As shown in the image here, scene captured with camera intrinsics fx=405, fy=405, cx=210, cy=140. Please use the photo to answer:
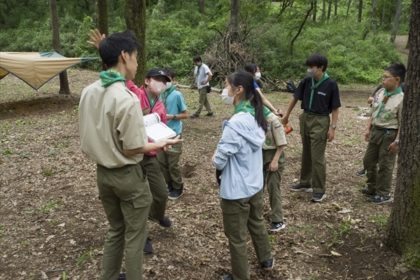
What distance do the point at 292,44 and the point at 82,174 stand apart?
49.3 ft

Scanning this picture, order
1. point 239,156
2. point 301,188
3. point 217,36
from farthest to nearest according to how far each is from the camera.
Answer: point 217,36, point 301,188, point 239,156

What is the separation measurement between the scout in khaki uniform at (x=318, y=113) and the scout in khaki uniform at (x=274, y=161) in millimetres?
854

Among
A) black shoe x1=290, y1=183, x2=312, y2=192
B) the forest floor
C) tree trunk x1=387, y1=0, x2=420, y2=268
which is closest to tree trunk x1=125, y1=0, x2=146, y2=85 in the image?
the forest floor

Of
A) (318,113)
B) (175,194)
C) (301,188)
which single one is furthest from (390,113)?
(175,194)

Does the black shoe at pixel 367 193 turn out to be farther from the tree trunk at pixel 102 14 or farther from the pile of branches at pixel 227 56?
the pile of branches at pixel 227 56

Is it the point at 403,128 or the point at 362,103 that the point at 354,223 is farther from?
the point at 362,103

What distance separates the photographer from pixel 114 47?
2.61m

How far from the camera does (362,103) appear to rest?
1368 cm

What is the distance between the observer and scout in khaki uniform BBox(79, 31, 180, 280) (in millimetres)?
2541

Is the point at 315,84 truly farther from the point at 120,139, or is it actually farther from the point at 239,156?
the point at 120,139

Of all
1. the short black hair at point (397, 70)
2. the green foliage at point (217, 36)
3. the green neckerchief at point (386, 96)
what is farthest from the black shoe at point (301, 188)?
the green foliage at point (217, 36)

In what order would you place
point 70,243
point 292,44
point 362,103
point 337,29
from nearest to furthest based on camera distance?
point 70,243, point 362,103, point 292,44, point 337,29

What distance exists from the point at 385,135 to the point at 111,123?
143 inches

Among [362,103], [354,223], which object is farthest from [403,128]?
[362,103]
